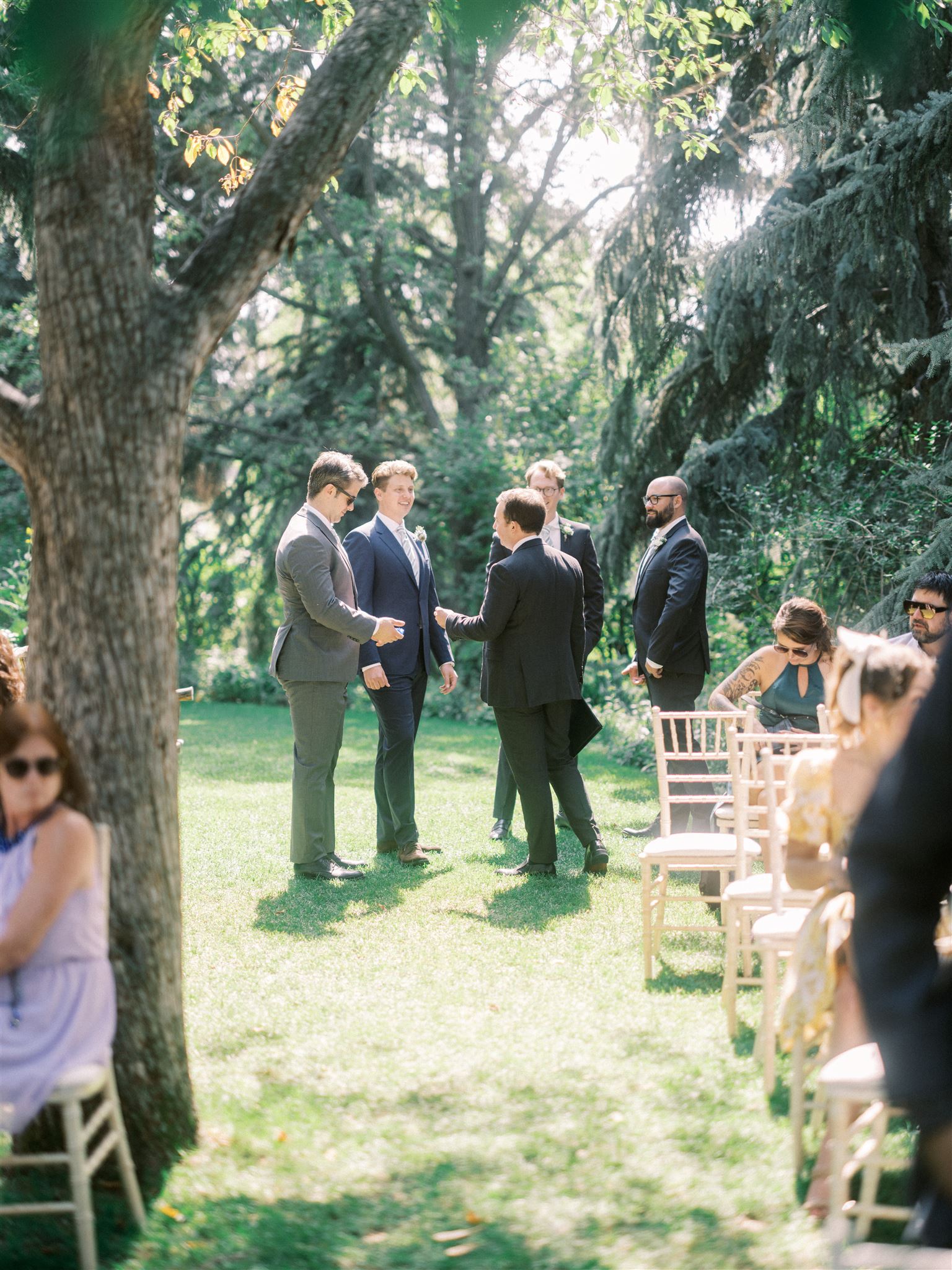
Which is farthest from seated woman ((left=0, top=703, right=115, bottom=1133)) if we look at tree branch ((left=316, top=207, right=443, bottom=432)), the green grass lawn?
tree branch ((left=316, top=207, right=443, bottom=432))

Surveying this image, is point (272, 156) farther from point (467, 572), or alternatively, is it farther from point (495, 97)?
point (495, 97)

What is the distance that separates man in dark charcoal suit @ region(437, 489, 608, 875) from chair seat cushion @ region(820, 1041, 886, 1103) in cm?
399

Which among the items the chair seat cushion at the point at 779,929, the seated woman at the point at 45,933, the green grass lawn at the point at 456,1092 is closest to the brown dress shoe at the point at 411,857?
the green grass lawn at the point at 456,1092

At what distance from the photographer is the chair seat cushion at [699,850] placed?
16.7ft

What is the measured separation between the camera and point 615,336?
11.9 metres

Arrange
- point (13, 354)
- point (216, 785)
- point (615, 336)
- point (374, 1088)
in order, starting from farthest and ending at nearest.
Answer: point (13, 354)
point (615, 336)
point (216, 785)
point (374, 1088)

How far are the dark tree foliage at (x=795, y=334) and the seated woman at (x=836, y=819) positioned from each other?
5175 mm

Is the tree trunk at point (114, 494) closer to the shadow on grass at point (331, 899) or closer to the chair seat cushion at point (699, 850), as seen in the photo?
the chair seat cushion at point (699, 850)

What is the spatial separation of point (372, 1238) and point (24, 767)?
1.46 meters

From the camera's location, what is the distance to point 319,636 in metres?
6.86

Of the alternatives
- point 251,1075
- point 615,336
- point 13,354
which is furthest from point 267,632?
point 251,1075

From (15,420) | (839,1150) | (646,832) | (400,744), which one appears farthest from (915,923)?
(646,832)

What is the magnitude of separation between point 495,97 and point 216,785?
1446cm

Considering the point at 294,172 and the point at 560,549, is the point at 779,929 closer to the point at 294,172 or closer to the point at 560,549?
the point at 294,172
